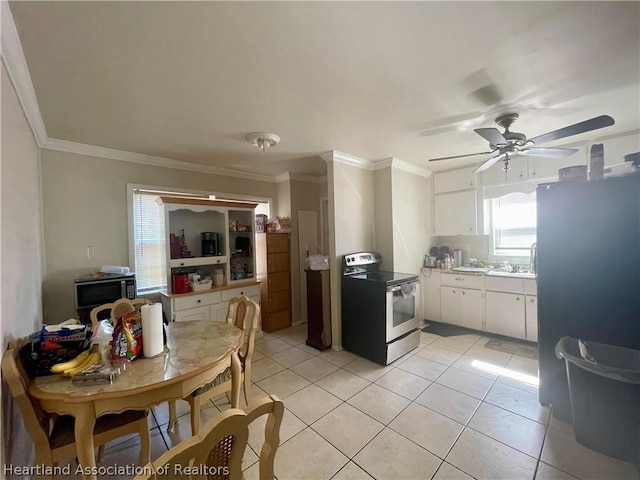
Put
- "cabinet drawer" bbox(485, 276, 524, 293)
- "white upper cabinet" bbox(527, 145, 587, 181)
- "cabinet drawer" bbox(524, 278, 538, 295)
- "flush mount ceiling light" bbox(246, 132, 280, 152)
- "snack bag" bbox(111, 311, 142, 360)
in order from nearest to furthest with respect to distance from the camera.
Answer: "snack bag" bbox(111, 311, 142, 360)
"flush mount ceiling light" bbox(246, 132, 280, 152)
"white upper cabinet" bbox(527, 145, 587, 181)
"cabinet drawer" bbox(524, 278, 538, 295)
"cabinet drawer" bbox(485, 276, 524, 293)

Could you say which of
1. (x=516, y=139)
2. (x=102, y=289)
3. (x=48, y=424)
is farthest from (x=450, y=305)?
(x=102, y=289)

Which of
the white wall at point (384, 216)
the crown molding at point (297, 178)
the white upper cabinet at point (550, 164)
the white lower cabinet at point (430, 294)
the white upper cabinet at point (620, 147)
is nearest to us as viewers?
the white upper cabinet at point (620, 147)

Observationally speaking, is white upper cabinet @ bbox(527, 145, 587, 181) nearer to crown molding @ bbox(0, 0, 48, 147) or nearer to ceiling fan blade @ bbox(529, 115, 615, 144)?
ceiling fan blade @ bbox(529, 115, 615, 144)

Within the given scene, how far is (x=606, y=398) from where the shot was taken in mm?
1674

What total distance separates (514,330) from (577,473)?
2.10 meters

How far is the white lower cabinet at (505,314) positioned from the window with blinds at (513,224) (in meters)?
0.77

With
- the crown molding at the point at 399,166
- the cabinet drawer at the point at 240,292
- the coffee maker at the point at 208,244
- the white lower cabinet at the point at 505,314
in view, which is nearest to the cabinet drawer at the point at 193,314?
the cabinet drawer at the point at 240,292

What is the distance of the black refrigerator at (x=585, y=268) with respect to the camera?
1.78 metres

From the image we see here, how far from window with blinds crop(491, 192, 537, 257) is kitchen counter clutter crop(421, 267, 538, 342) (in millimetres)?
493

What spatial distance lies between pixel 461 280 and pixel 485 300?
0.40m

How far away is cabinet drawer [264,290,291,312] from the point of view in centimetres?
405

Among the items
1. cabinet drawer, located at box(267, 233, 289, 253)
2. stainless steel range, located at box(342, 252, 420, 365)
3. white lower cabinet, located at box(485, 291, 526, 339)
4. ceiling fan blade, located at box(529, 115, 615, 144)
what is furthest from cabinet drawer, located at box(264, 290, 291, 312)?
ceiling fan blade, located at box(529, 115, 615, 144)

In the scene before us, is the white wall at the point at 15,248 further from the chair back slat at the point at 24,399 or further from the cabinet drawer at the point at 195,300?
the cabinet drawer at the point at 195,300

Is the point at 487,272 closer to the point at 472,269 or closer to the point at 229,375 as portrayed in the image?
the point at 472,269
